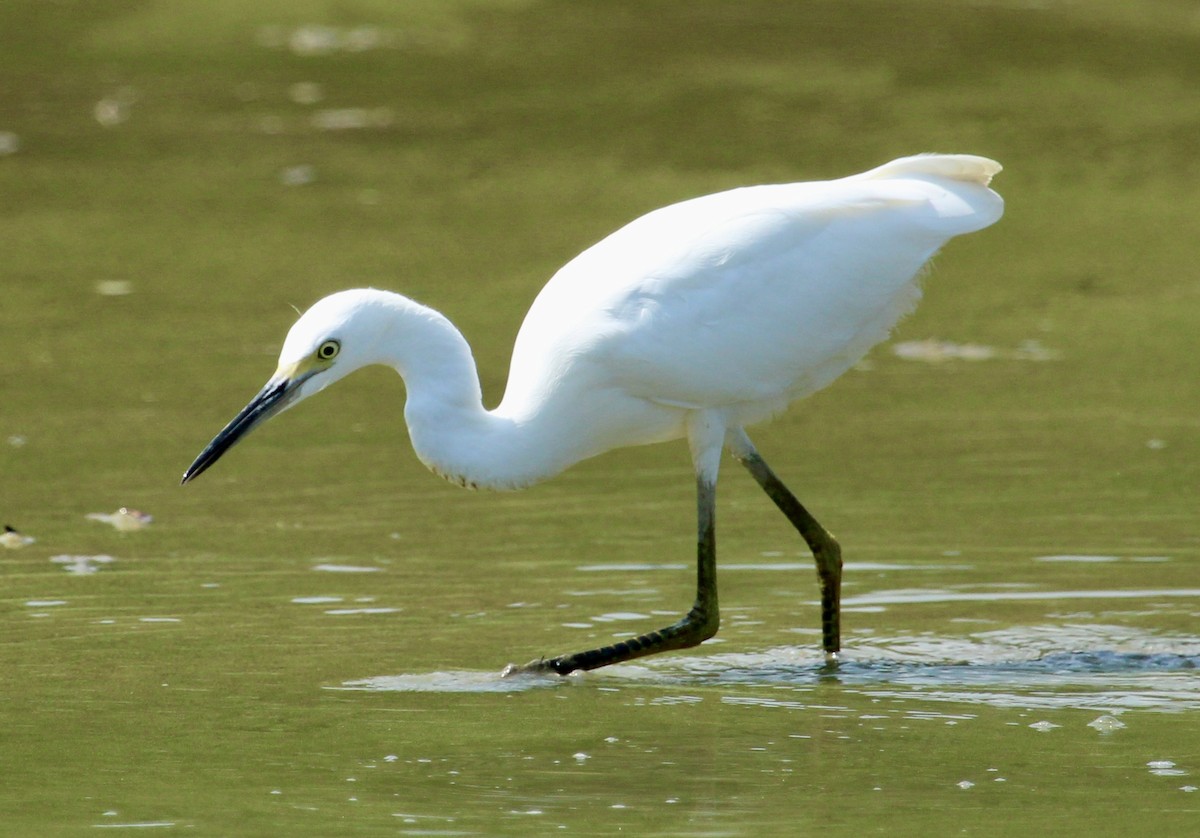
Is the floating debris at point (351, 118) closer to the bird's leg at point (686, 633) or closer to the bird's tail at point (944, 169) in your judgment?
the bird's tail at point (944, 169)

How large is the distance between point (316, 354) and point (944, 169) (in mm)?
2467

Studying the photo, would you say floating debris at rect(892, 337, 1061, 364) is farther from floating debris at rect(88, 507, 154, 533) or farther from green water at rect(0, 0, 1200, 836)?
floating debris at rect(88, 507, 154, 533)

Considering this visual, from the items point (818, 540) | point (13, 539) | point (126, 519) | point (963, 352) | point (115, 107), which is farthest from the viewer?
point (115, 107)

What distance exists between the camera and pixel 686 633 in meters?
6.58

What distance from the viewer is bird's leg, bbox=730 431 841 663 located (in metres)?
6.75

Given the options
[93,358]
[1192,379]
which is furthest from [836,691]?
[93,358]

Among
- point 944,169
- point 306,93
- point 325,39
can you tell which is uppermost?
point 325,39

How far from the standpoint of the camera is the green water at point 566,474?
540 cm

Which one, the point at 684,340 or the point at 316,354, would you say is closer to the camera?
the point at 316,354

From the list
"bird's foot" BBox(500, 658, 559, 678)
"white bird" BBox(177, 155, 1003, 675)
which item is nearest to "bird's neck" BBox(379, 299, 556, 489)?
"white bird" BBox(177, 155, 1003, 675)

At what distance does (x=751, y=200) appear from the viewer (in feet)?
23.1

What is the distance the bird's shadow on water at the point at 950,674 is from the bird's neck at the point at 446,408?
0.64m

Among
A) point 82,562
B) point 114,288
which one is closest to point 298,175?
point 114,288

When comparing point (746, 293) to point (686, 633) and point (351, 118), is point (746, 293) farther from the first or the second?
point (351, 118)
